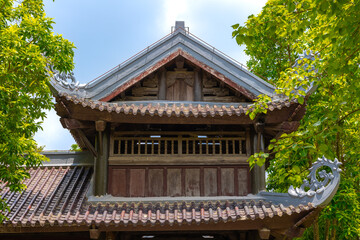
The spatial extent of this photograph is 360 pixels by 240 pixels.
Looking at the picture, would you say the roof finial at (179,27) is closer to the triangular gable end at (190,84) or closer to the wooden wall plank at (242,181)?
the triangular gable end at (190,84)

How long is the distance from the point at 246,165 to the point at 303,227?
86.9 inches

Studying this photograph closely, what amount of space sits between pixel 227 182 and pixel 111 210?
9.88 ft

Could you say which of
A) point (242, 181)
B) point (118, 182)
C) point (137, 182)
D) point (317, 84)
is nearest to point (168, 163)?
point (137, 182)

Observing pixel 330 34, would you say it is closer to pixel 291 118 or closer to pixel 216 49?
pixel 291 118

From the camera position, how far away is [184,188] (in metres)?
11.1

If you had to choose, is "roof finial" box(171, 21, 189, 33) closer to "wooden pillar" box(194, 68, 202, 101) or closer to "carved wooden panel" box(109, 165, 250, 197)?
"wooden pillar" box(194, 68, 202, 101)

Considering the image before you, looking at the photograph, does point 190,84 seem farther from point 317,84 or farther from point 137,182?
point 317,84

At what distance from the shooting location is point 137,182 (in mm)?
11148

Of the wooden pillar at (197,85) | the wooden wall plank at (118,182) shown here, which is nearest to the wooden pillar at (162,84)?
the wooden pillar at (197,85)

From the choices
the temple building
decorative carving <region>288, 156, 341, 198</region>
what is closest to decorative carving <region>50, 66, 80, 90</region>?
the temple building

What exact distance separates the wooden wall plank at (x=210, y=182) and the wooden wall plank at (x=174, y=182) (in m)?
0.66

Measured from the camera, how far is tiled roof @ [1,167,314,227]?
9.45 meters

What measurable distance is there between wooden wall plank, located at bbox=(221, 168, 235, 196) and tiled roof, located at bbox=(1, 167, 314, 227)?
0.54m

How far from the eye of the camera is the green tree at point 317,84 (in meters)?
6.60
